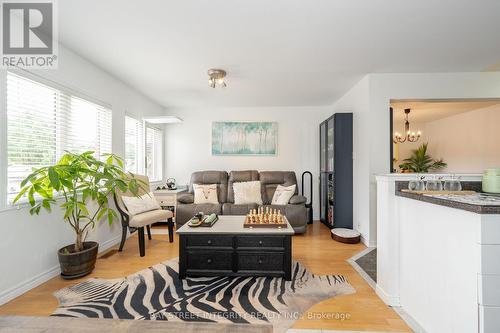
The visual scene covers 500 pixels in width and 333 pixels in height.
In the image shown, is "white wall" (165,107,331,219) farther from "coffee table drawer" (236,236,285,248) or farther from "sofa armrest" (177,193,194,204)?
"coffee table drawer" (236,236,285,248)

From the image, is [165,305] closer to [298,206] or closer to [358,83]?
[298,206]

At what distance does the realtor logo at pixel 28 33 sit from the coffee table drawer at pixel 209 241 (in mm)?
2235

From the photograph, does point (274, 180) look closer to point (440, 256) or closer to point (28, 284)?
point (440, 256)

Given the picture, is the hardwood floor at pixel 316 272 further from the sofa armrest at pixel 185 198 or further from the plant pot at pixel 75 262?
the sofa armrest at pixel 185 198

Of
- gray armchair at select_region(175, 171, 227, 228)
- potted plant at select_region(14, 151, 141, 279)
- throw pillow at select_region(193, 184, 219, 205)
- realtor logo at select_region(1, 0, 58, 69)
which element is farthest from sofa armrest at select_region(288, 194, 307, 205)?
realtor logo at select_region(1, 0, 58, 69)

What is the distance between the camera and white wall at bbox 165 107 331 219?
15.5 feet

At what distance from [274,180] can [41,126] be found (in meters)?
3.42

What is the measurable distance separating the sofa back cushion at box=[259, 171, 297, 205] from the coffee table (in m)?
2.06

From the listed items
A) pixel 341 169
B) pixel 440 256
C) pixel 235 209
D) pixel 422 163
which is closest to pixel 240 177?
pixel 235 209

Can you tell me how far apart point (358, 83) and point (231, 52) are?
2.15m

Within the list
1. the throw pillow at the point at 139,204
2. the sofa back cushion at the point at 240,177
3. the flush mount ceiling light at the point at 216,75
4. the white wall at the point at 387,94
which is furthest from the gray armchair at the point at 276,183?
the flush mount ceiling light at the point at 216,75

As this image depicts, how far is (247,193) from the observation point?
4.07 metres

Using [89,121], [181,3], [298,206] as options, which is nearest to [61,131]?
[89,121]

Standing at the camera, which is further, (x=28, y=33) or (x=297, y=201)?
(x=297, y=201)
